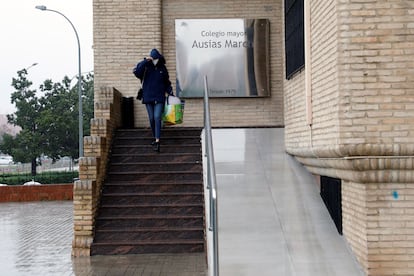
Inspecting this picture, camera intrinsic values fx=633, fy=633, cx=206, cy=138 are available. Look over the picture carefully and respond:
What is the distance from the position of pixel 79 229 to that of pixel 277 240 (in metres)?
3.27

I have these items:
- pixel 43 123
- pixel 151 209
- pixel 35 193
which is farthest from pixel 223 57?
pixel 43 123

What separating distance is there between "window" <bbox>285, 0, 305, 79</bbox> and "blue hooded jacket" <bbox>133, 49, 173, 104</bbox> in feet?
7.13

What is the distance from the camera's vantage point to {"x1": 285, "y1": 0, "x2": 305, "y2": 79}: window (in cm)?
898

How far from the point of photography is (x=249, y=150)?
34.8 ft

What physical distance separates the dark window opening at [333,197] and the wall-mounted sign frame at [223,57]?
16.6 feet

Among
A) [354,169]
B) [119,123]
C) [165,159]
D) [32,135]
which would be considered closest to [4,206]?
[119,123]

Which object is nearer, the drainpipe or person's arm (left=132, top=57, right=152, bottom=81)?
the drainpipe

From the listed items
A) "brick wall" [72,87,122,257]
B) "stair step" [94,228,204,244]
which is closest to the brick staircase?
"stair step" [94,228,204,244]

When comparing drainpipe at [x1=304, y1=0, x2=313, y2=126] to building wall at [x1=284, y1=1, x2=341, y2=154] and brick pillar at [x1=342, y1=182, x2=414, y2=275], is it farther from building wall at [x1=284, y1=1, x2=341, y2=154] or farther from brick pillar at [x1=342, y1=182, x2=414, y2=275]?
brick pillar at [x1=342, y1=182, x2=414, y2=275]

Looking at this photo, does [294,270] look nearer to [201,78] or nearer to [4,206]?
[201,78]

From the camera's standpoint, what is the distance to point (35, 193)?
21.4 m

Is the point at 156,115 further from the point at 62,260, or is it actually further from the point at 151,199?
the point at 62,260

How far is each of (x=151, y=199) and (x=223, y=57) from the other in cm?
434

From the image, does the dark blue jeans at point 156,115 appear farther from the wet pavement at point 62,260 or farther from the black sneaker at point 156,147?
the wet pavement at point 62,260
